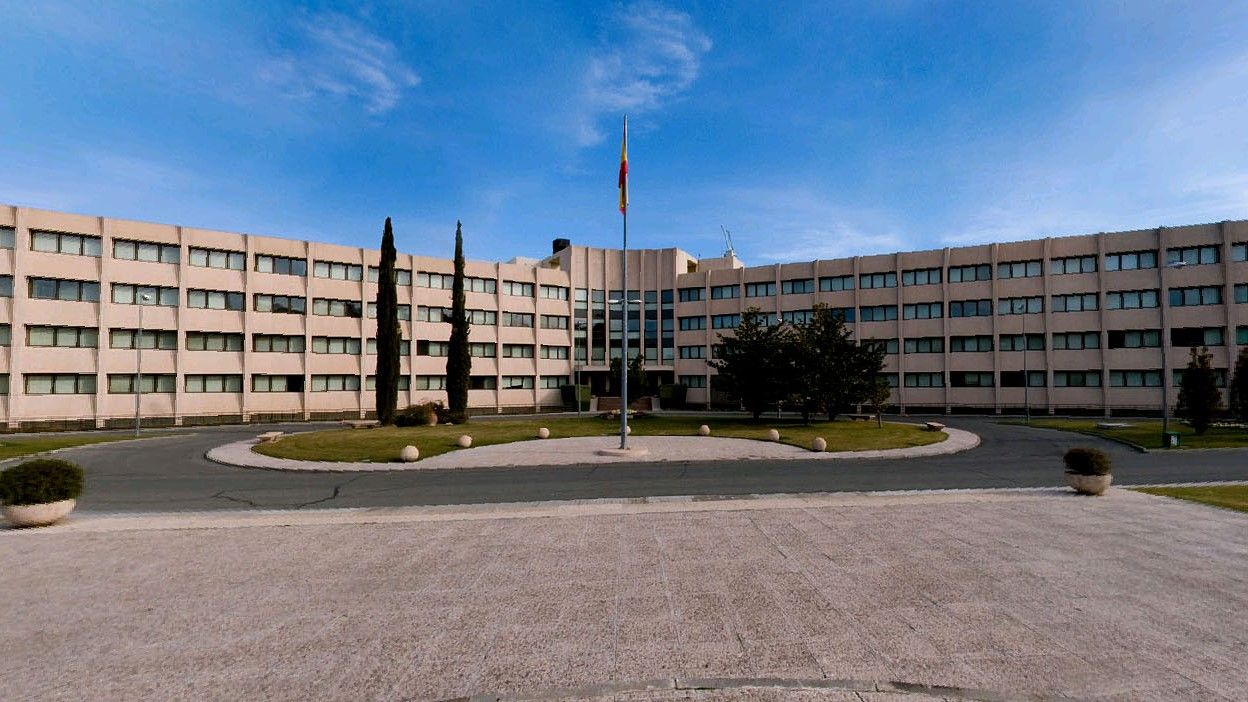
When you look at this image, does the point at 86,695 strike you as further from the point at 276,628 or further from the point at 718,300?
the point at 718,300

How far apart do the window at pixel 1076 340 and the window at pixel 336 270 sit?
68.3m

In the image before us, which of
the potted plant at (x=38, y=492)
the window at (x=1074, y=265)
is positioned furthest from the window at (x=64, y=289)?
the window at (x=1074, y=265)

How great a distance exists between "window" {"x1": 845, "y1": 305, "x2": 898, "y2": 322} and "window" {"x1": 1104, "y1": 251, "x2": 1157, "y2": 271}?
60.5 feet

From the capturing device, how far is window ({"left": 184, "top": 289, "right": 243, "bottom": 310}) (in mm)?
47056

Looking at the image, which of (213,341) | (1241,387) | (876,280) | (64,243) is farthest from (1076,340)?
(64,243)

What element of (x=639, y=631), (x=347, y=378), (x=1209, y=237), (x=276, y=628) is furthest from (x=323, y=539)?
(x=1209, y=237)

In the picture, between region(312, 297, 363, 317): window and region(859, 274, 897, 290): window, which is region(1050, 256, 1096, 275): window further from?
region(312, 297, 363, 317): window

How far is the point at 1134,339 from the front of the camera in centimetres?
5119

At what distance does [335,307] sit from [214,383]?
38.6 feet

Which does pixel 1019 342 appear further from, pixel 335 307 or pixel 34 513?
pixel 34 513

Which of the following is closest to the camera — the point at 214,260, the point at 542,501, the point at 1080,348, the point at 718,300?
the point at 542,501

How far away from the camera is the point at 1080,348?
53.0m

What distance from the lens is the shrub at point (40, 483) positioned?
1266 centimetres

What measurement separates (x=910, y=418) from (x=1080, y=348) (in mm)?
17128
